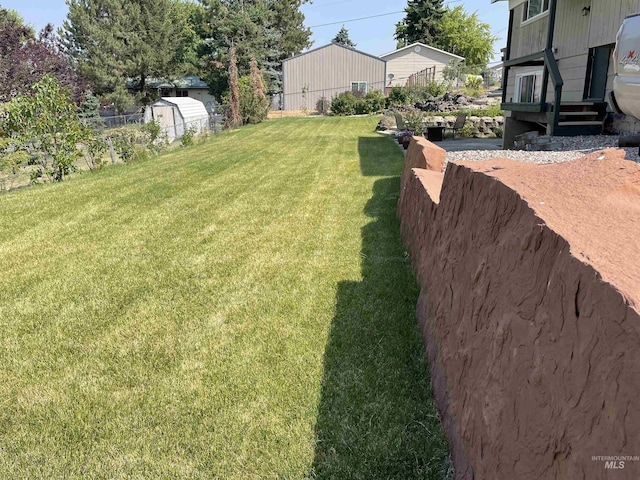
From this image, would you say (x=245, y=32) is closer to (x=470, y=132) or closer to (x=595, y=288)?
(x=470, y=132)

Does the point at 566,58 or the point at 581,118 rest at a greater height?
the point at 566,58

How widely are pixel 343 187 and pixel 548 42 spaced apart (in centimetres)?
587

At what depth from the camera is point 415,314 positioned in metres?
3.79

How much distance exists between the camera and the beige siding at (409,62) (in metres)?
42.6

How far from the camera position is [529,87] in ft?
47.4

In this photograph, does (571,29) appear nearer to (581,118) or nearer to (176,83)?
(581,118)

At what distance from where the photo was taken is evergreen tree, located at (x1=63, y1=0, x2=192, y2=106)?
132 feet

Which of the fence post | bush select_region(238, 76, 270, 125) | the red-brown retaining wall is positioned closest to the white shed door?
bush select_region(238, 76, 270, 125)

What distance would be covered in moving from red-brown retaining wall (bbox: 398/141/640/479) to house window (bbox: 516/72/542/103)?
1296 centimetres

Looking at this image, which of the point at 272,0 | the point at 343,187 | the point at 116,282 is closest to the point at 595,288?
the point at 116,282

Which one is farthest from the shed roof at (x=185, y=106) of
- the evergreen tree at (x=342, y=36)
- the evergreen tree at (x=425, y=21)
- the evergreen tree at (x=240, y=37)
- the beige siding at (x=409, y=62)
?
the evergreen tree at (x=342, y=36)

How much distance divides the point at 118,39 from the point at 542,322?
48518 mm

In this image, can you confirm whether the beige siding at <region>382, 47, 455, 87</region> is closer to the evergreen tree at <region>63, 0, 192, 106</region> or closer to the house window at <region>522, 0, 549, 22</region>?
the evergreen tree at <region>63, 0, 192, 106</region>

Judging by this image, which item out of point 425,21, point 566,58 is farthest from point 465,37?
point 566,58
